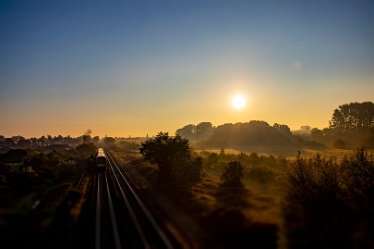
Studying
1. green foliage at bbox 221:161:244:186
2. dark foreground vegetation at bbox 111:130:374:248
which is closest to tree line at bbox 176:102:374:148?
green foliage at bbox 221:161:244:186

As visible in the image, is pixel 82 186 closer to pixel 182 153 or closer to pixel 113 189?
pixel 113 189

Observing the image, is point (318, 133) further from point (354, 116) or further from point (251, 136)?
point (251, 136)

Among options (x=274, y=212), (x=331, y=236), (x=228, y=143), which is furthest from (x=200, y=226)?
(x=228, y=143)

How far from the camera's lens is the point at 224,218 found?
1981cm

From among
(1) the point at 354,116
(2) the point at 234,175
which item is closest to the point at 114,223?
(2) the point at 234,175

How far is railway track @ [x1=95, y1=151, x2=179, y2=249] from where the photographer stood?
53.8ft

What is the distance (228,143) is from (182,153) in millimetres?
110553

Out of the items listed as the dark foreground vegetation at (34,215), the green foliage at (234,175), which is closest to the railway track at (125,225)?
the dark foreground vegetation at (34,215)

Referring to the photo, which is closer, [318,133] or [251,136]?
[251,136]

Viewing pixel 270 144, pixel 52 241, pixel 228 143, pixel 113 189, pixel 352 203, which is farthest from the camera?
pixel 228 143

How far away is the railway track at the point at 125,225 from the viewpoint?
16.4 metres

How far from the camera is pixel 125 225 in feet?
65.7

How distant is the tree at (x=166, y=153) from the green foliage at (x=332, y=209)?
1681 centimetres

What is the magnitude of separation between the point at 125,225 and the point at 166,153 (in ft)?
67.4
